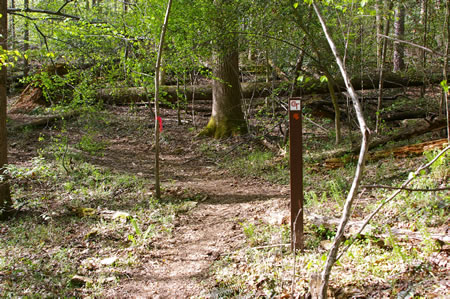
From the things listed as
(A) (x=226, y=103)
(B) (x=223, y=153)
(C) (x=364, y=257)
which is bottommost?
(C) (x=364, y=257)

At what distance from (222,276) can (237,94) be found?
27.3 ft

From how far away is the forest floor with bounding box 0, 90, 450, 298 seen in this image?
371 cm

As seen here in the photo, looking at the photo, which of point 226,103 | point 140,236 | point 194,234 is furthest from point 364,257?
point 226,103

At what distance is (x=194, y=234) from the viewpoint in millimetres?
5684

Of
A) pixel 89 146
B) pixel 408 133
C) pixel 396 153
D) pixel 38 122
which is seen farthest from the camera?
pixel 38 122

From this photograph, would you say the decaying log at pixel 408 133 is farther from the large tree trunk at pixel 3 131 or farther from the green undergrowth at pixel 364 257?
the large tree trunk at pixel 3 131

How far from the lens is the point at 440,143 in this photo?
6.77m

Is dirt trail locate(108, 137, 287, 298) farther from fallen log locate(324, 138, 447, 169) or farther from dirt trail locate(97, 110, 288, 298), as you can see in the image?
fallen log locate(324, 138, 447, 169)

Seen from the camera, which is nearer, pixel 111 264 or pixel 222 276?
pixel 222 276

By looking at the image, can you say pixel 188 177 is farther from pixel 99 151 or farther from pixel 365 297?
pixel 365 297

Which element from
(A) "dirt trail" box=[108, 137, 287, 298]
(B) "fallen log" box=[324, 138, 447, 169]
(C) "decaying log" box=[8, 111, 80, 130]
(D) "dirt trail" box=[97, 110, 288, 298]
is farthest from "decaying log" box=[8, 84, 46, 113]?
(B) "fallen log" box=[324, 138, 447, 169]

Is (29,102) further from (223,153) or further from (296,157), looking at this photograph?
(296,157)

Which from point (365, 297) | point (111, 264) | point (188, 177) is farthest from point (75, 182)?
point (365, 297)

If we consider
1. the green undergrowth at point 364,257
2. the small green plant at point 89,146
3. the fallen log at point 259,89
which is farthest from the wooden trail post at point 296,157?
the small green plant at point 89,146
